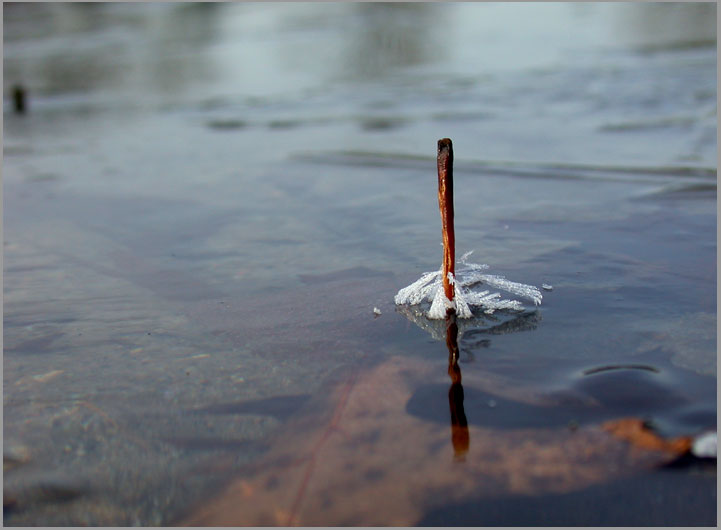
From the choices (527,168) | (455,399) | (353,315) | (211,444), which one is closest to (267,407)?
(211,444)

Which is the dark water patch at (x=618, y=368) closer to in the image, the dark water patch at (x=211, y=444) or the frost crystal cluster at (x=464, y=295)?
the frost crystal cluster at (x=464, y=295)

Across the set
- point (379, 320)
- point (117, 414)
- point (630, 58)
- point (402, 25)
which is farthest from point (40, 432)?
point (402, 25)

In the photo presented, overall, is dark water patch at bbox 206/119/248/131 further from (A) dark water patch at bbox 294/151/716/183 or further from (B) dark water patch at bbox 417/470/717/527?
(B) dark water patch at bbox 417/470/717/527


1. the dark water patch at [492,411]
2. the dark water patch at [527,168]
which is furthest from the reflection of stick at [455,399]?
the dark water patch at [527,168]

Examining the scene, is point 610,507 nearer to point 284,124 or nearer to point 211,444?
point 211,444

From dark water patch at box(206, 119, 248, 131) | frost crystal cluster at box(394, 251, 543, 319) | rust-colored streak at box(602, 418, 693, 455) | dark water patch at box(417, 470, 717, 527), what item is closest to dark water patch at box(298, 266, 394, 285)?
frost crystal cluster at box(394, 251, 543, 319)

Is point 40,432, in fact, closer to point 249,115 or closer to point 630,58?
point 249,115
